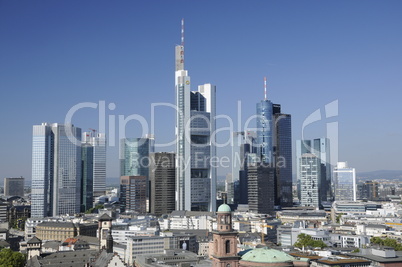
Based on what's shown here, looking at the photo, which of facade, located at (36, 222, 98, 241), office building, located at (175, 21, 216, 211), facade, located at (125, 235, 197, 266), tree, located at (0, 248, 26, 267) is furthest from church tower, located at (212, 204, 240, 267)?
office building, located at (175, 21, 216, 211)

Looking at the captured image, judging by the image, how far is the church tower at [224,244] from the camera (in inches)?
2387

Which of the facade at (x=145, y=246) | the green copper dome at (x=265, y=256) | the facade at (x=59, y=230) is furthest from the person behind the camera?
the facade at (x=59, y=230)

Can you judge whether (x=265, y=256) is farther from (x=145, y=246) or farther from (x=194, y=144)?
(x=194, y=144)

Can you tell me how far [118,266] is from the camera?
6588 centimetres

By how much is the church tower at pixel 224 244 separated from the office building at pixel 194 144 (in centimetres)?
11785

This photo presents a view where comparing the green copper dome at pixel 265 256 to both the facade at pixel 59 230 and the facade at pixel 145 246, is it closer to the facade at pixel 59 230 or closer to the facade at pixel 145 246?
the facade at pixel 145 246

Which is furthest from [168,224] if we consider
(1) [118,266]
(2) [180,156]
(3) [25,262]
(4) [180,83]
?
(1) [118,266]

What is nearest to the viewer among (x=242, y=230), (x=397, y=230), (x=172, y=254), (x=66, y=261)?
(x=66, y=261)

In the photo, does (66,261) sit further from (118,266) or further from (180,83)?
(180,83)

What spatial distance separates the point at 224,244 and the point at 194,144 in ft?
397

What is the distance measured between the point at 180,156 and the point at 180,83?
25959mm

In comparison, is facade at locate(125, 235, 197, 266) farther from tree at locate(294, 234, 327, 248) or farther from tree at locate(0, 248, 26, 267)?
tree at locate(294, 234, 327, 248)

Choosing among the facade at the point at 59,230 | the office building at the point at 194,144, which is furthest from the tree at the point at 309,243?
the office building at the point at 194,144

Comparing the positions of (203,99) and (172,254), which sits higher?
(203,99)
